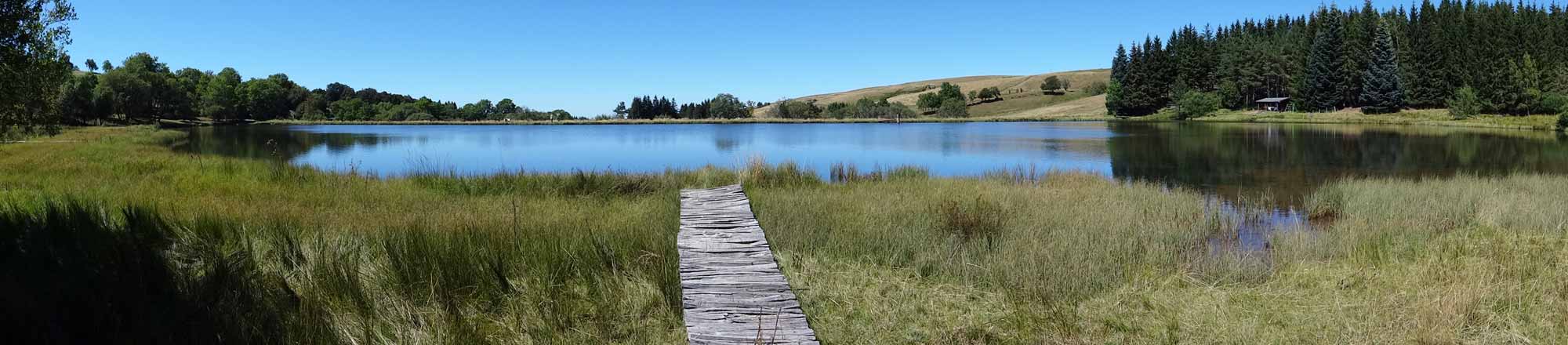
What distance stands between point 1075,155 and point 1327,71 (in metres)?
51.5

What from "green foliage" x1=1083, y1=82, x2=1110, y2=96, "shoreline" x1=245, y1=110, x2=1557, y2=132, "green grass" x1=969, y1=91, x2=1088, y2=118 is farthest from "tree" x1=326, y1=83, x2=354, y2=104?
"green foliage" x1=1083, y1=82, x2=1110, y2=96

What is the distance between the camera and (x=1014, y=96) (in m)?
116

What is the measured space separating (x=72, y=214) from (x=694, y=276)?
15.3ft

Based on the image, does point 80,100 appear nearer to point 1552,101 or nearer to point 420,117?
point 420,117

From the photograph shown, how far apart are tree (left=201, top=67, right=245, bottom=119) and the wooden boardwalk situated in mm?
94128

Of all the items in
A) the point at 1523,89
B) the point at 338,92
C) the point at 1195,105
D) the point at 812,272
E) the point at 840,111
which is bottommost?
the point at 812,272

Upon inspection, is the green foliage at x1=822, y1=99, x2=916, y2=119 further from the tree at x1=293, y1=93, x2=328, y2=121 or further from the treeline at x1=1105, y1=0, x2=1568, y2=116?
the tree at x1=293, y1=93, x2=328, y2=121

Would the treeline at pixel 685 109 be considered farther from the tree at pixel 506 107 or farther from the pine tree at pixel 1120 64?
the pine tree at pixel 1120 64

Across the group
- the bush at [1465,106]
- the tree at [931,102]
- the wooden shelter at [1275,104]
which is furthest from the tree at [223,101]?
the bush at [1465,106]

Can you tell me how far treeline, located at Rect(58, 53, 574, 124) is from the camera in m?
59.5

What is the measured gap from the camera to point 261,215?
686 cm

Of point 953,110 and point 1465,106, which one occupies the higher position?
point 953,110

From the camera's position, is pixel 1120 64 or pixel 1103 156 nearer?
pixel 1103 156

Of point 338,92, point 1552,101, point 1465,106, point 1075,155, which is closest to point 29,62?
point 1075,155
